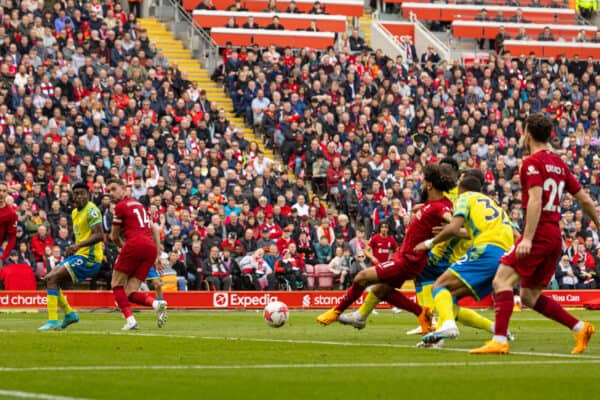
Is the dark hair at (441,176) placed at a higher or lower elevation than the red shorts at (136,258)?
higher

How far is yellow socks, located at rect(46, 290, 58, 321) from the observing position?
16.5 meters

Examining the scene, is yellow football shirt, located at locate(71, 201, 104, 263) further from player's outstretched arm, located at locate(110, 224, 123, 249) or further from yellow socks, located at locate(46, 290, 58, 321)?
yellow socks, located at locate(46, 290, 58, 321)

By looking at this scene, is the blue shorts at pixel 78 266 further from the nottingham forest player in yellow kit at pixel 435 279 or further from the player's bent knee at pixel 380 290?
the player's bent knee at pixel 380 290

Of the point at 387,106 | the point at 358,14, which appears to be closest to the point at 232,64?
the point at 387,106

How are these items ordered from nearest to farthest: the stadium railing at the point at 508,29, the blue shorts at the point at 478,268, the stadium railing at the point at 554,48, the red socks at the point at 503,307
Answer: the red socks at the point at 503,307, the blue shorts at the point at 478,268, the stadium railing at the point at 554,48, the stadium railing at the point at 508,29

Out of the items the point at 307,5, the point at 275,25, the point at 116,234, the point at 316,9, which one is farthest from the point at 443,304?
the point at 307,5

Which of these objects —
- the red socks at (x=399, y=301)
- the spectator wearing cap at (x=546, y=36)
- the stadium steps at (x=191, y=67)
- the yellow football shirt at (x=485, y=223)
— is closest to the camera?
the yellow football shirt at (x=485, y=223)

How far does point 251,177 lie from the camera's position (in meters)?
30.7

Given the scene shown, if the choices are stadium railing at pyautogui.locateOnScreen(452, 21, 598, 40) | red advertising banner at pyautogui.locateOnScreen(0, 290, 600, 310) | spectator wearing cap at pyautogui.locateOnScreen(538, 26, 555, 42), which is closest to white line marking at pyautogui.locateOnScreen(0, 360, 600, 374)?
red advertising banner at pyautogui.locateOnScreen(0, 290, 600, 310)

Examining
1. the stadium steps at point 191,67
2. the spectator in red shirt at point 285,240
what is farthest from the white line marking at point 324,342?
the stadium steps at point 191,67

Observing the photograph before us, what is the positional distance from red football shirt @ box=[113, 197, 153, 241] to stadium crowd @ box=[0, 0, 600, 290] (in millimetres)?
8723

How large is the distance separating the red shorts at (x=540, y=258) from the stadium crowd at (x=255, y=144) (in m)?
15.1

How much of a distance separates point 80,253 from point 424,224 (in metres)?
5.65

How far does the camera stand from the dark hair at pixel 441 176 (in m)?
13.6
